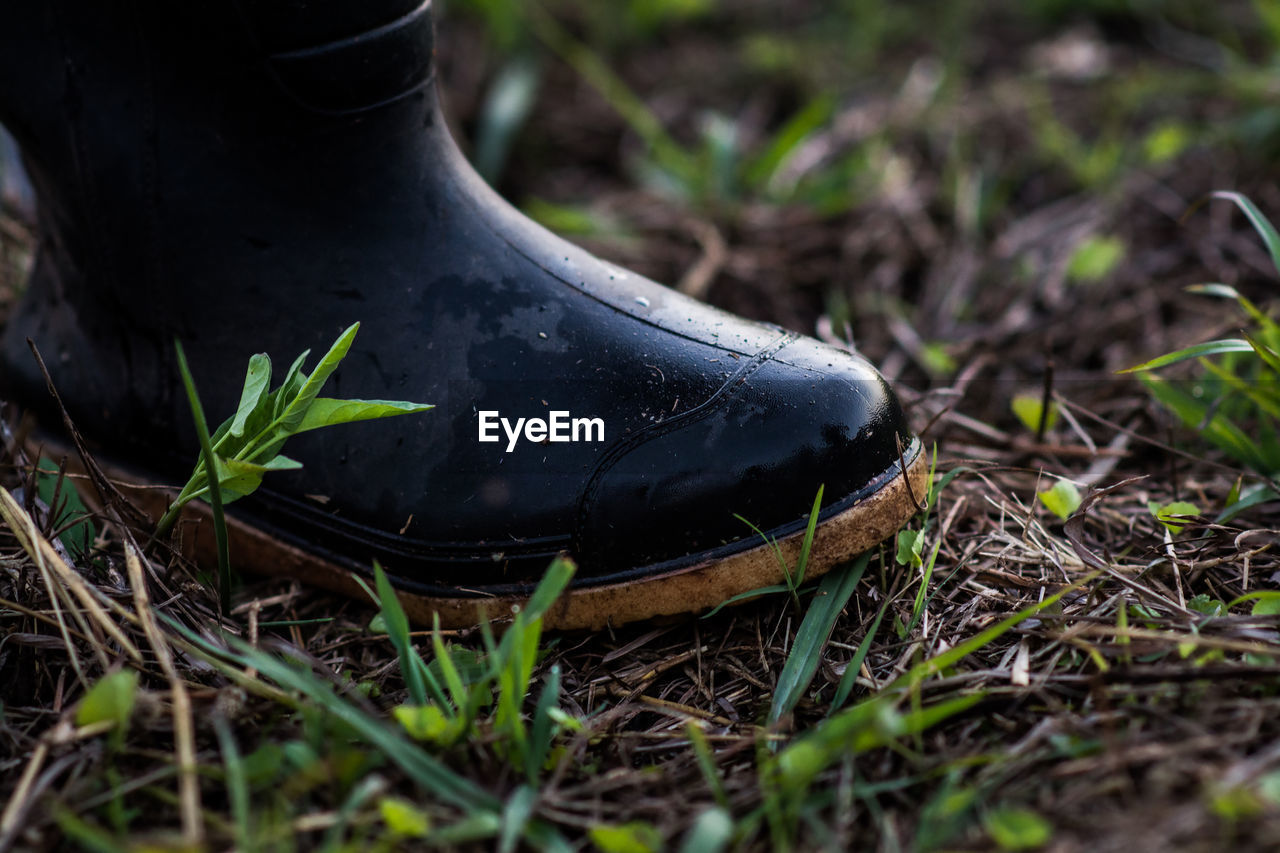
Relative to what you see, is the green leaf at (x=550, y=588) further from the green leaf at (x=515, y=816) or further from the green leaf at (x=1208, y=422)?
the green leaf at (x=1208, y=422)

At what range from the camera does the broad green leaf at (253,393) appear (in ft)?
3.52

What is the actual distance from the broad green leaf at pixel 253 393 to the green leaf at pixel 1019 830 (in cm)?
86

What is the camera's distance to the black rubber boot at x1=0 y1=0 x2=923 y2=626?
118cm

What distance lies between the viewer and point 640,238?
7.80ft

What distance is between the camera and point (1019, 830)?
79cm

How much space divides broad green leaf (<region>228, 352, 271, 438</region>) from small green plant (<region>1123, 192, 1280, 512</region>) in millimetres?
1067

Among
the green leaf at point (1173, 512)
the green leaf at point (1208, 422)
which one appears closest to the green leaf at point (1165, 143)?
the green leaf at point (1208, 422)

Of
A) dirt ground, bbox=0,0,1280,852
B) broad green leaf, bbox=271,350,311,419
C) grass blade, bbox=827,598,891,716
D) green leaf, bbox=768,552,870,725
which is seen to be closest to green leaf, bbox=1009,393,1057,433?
dirt ground, bbox=0,0,1280,852

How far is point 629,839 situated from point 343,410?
54 cm

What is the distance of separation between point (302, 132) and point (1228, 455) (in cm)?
145

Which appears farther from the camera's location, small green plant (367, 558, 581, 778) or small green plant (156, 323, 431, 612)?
small green plant (156, 323, 431, 612)

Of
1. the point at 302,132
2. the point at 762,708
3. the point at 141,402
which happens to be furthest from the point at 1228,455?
the point at 141,402

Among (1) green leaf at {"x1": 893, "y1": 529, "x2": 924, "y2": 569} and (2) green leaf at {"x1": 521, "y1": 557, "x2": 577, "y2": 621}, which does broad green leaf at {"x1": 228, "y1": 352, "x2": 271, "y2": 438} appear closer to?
(2) green leaf at {"x1": 521, "y1": 557, "x2": 577, "y2": 621}

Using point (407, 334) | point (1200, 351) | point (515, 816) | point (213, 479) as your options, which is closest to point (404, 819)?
point (515, 816)
